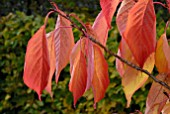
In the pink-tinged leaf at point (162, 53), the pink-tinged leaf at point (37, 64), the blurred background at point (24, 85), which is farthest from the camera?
the blurred background at point (24, 85)

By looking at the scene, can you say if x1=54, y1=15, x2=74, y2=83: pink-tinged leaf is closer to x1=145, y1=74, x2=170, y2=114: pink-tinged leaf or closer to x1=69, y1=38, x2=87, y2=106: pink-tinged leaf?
x1=69, y1=38, x2=87, y2=106: pink-tinged leaf

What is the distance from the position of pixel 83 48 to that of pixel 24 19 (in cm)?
365

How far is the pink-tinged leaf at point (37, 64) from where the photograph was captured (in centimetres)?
91

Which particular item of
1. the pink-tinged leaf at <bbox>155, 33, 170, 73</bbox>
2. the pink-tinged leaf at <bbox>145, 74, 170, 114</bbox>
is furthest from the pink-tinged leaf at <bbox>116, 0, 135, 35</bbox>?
the pink-tinged leaf at <bbox>145, 74, 170, 114</bbox>

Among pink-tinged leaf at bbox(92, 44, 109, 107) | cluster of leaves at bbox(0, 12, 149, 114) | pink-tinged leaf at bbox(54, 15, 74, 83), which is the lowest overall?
cluster of leaves at bbox(0, 12, 149, 114)

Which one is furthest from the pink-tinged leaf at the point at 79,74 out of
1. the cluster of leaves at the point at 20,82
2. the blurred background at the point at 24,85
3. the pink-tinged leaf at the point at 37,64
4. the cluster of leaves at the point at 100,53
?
the cluster of leaves at the point at 20,82

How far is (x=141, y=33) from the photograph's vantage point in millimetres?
810

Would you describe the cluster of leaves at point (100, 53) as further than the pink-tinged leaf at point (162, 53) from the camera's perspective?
No

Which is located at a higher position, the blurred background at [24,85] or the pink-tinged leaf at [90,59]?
the pink-tinged leaf at [90,59]

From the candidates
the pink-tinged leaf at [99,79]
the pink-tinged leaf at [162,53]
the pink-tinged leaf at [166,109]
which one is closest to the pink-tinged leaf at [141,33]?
the pink-tinged leaf at [162,53]

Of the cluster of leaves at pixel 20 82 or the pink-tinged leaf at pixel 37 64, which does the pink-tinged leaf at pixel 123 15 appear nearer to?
the pink-tinged leaf at pixel 37 64

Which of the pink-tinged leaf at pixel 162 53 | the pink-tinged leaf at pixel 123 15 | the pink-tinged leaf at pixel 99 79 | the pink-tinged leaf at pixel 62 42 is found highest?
the pink-tinged leaf at pixel 123 15

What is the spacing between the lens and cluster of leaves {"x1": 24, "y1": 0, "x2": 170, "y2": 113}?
0.83 m

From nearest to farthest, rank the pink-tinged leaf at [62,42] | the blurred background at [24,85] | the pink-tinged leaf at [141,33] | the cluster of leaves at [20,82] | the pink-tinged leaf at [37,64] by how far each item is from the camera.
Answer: the pink-tinged leaf at [141,33], the pink-tinged leaf at [37,64], the pink-tinged leaf at [62,42], the blurred background at [24,85], the cluster of leaves at [20,82]
